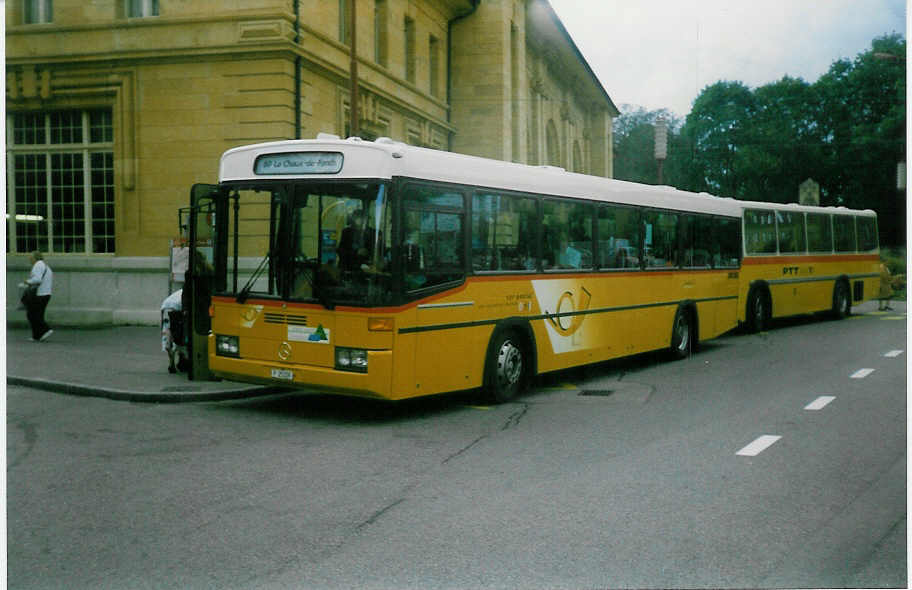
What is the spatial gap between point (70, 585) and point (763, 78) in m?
6.13

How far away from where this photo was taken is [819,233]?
22328 mm

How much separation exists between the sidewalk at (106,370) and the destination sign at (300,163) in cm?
259

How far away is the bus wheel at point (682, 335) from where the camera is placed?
601 inches

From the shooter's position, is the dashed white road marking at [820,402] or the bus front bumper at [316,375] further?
the dashed white road marking at [820,402]

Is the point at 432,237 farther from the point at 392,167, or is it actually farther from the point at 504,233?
the point at 504,233

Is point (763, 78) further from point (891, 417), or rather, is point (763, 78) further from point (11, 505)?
point (11, 505)

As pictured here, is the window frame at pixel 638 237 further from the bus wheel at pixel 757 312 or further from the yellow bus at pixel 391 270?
the bus wheel at pixel 757 312

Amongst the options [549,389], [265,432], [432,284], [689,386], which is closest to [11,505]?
[265,432]

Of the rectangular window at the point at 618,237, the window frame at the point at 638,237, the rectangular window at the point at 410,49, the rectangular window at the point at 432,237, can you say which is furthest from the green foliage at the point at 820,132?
the rectangular window at the point at 410,49

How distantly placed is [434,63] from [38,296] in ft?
55.0

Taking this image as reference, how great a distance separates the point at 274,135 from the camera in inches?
798

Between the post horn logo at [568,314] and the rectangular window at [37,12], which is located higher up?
the rectangular window at [37,12]

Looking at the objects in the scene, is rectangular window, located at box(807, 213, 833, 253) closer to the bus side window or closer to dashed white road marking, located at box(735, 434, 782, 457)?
the bus side window

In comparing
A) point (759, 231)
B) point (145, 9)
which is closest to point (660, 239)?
point (759, 231)
